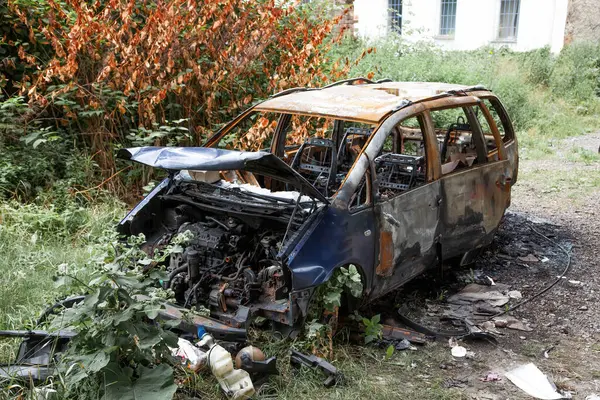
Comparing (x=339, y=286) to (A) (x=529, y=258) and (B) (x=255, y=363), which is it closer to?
(B) (x=255, y=363)

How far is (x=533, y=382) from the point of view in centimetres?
416

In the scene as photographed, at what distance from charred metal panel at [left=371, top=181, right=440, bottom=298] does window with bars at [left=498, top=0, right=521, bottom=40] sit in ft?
53.0

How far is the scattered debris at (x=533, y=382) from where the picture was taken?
401 centimetres

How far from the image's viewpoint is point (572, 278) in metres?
6.00

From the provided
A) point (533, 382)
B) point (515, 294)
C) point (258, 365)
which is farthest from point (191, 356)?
point (515, 294)

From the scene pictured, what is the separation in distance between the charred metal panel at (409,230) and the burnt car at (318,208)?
1cm

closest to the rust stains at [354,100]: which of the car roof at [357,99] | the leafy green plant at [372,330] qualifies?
the car roof at [357,99]

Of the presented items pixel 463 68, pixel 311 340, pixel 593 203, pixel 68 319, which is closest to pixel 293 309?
pixel 311 340

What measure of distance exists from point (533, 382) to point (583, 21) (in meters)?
16.0

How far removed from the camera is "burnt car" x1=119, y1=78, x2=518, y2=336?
416 cm

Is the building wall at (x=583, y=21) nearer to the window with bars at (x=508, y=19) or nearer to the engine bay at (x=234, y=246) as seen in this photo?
the window with bars at (x=508, y=19)

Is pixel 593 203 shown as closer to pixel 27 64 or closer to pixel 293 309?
pixel 293 309

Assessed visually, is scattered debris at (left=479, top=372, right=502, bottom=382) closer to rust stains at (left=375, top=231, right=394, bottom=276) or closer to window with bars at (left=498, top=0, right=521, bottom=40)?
rust stains at (left=375, top=231, right=394, bottom=276)

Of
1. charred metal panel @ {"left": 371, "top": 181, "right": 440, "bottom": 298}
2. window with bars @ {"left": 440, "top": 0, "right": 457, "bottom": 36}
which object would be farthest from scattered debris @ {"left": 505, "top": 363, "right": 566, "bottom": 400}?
window with bars @ {"left": 440, "top": 0, "right": 457, "bottom": 36}
